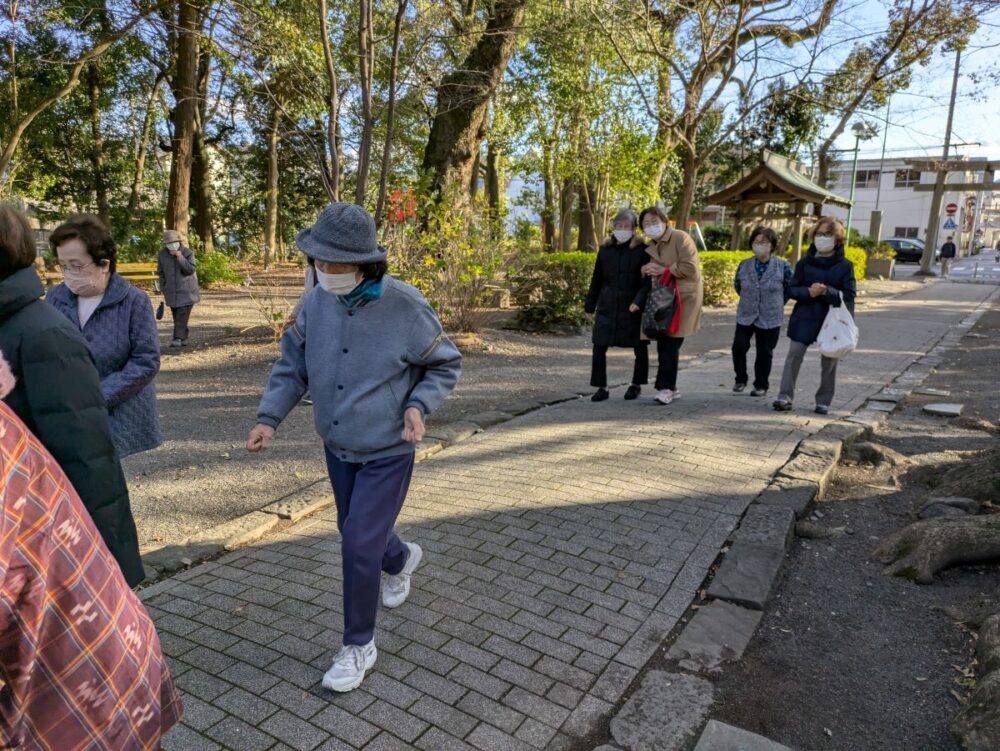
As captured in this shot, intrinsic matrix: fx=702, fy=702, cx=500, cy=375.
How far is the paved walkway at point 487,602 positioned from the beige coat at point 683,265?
1372 mm

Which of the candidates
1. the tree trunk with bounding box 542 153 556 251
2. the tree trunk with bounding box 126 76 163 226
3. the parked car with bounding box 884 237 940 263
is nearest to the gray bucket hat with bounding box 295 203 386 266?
the tree trunk with bounding box 542 153 556 251

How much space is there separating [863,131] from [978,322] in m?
10.4

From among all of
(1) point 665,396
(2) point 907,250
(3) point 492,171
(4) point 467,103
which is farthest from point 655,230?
(2) point 907,250

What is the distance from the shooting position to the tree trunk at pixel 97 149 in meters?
22.7

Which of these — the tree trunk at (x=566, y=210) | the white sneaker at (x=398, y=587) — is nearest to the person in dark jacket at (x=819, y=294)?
the white sneaker at (x=398, y=587)

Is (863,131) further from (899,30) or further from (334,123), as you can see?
(334,123)

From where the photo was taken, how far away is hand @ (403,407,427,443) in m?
2.62

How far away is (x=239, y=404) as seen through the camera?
7.03 meters

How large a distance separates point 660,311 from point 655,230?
76 centimetres

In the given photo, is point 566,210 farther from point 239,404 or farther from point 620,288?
point 239,404

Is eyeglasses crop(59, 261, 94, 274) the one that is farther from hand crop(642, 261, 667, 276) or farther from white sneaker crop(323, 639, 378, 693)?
hand crop(642, 261, 667, 276)

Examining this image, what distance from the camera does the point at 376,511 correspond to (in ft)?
8.75

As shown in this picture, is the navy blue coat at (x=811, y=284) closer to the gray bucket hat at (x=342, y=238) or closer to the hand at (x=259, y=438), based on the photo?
the gray bucket hat at (x=342, y=238)

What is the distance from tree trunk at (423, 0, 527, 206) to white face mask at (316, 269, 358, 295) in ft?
26.8
